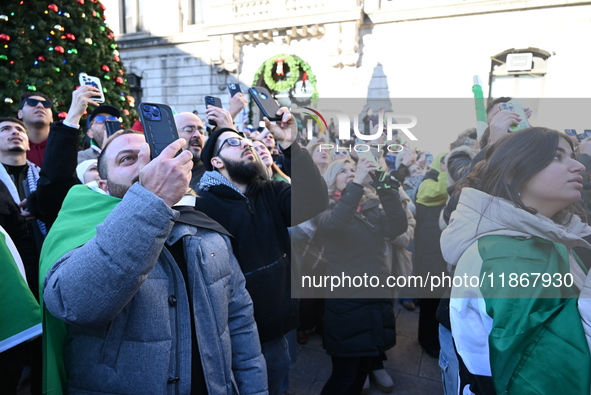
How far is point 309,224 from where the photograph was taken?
260 cm

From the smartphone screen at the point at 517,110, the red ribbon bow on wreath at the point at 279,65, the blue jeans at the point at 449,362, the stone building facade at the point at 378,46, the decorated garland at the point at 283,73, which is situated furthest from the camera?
the red ribbon bow on wreath at the point at 279,65

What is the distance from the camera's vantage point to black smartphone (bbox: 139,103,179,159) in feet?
3.90

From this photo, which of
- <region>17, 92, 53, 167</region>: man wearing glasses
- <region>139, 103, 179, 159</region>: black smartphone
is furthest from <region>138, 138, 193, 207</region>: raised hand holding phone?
<region>17, 92, 53, 167</region>: man wearing glasses

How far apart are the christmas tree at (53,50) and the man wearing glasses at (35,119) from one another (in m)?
1.81

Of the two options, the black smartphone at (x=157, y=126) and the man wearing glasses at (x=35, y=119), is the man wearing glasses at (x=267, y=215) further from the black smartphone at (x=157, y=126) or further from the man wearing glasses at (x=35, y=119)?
the man wearing glasses at (x=35, y=119)

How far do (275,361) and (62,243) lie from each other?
4.57 feet

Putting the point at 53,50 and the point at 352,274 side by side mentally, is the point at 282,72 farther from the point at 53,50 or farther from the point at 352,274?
the point at 352,274

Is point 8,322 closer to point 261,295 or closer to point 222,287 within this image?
point 222,287

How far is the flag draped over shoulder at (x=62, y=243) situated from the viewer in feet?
3.82

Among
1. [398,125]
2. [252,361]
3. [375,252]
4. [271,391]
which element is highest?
[398,125]

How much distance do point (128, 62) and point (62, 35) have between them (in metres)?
10.7

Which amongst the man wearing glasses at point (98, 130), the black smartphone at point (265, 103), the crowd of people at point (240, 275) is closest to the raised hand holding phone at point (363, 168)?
the crowd of people at point (240, 275)

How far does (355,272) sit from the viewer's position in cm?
235

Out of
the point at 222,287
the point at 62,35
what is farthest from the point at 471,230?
the point at 62,35
